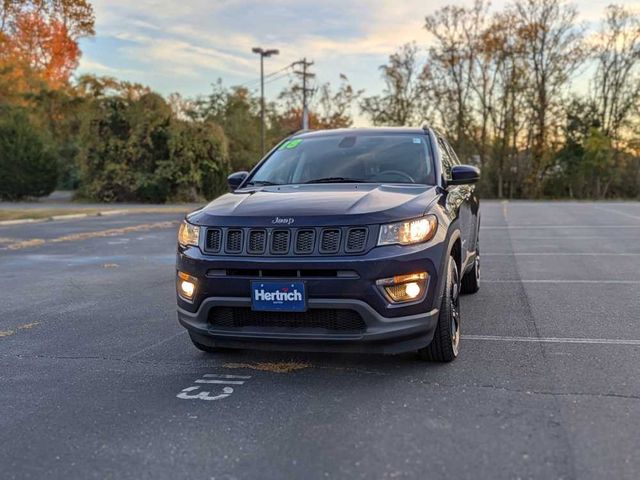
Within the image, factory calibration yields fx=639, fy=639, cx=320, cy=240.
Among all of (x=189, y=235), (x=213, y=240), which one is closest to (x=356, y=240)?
(x=213, y=240)

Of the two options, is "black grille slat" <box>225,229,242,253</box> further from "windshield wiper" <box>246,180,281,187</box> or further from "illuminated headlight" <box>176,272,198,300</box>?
"windshield wiper" <box>246,180,281,187</box>

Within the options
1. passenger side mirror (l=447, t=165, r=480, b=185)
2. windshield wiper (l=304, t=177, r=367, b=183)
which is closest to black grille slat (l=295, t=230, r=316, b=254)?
windshield wiper (l=304, t=177, r=367, b=183)

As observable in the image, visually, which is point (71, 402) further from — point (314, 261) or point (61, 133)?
point (61, 133)

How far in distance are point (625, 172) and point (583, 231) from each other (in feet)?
114

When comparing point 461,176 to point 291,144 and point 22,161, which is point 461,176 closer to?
point 291,144

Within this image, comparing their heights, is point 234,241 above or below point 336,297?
above

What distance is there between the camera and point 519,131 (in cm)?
4628

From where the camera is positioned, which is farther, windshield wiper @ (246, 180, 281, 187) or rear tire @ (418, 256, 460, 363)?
windshield wiper @ (246, 180, 281, 187)

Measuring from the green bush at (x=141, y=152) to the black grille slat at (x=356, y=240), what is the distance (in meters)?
30.3

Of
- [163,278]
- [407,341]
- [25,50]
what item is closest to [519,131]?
[25,50]

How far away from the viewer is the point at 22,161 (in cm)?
3200

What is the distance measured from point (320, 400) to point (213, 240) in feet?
4.03

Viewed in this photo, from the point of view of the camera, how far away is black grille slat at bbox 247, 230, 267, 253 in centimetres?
396

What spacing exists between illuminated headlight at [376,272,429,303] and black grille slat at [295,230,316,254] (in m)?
0.46
